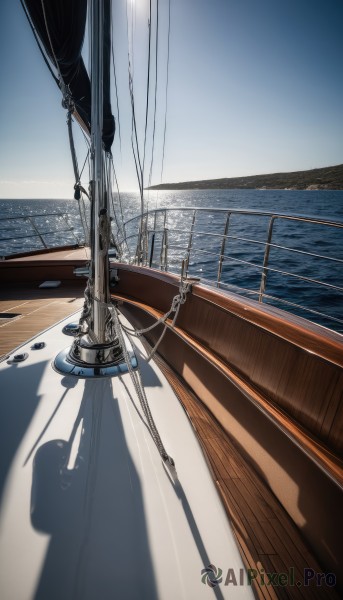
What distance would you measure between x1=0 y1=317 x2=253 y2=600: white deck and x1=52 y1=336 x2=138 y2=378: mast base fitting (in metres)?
0.12

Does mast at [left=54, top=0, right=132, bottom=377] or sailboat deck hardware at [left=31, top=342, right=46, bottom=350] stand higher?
mast at [left=54, top=0, right=132, bottom=377]

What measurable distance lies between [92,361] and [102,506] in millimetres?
638

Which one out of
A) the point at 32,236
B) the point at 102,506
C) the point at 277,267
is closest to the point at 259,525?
the point at 102,506

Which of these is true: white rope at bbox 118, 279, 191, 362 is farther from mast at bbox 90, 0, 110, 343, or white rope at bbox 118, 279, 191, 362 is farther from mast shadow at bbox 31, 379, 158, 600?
mast shadow at bbox 31, 379, 158, 600

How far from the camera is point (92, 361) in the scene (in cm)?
135

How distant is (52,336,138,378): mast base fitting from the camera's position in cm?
131

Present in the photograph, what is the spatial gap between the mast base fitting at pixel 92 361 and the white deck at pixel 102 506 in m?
0.12

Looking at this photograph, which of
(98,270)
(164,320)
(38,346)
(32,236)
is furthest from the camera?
(32,236)

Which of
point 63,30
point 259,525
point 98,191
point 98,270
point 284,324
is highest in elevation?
point 63,30

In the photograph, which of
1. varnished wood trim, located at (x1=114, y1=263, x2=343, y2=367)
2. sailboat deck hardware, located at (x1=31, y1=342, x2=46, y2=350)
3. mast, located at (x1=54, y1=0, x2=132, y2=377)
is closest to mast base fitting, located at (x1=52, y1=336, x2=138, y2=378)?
mast, located at (x1=54, y1=0, x2=132, y2=377)

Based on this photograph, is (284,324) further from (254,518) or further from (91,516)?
(91,516)

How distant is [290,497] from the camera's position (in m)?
0.96

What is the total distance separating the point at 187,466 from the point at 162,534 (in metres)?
0.21

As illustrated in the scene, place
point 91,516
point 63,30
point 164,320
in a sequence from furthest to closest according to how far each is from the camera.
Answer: point 63,30
point 164,320
point 91,516
